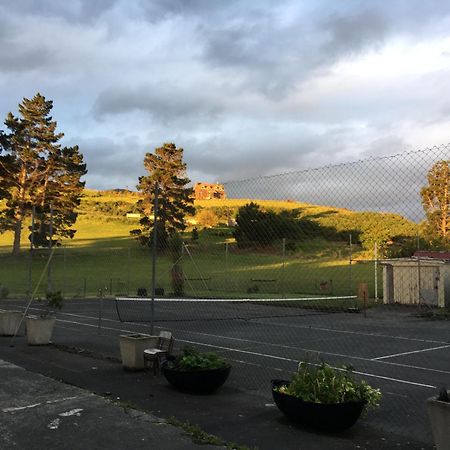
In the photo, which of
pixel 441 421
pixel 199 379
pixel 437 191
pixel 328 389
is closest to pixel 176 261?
pixel 199 379

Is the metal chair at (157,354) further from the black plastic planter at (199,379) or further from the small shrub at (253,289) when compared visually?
the small shrub at (253,289)

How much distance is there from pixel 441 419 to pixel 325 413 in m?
1.46

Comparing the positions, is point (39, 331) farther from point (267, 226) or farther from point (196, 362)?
point (267, 226)

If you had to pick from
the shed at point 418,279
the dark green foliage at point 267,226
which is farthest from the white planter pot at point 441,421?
the shed at point 418,279

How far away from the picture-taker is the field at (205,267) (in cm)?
1188

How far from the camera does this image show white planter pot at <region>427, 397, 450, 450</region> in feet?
14.6

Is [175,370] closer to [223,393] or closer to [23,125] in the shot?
[223,393]

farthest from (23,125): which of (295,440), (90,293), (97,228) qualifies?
(295,440)

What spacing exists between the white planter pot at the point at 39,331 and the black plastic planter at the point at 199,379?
18.4 feet

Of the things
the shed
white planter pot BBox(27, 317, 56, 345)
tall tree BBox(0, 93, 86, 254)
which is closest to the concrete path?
white planter pot BBox(27, 317, 56, 345)

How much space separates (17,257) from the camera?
53.8m

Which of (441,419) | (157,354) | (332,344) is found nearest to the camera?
(441,419)

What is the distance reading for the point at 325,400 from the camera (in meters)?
5.76

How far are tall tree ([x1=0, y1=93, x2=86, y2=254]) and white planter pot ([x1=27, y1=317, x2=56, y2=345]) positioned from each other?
134 ft
